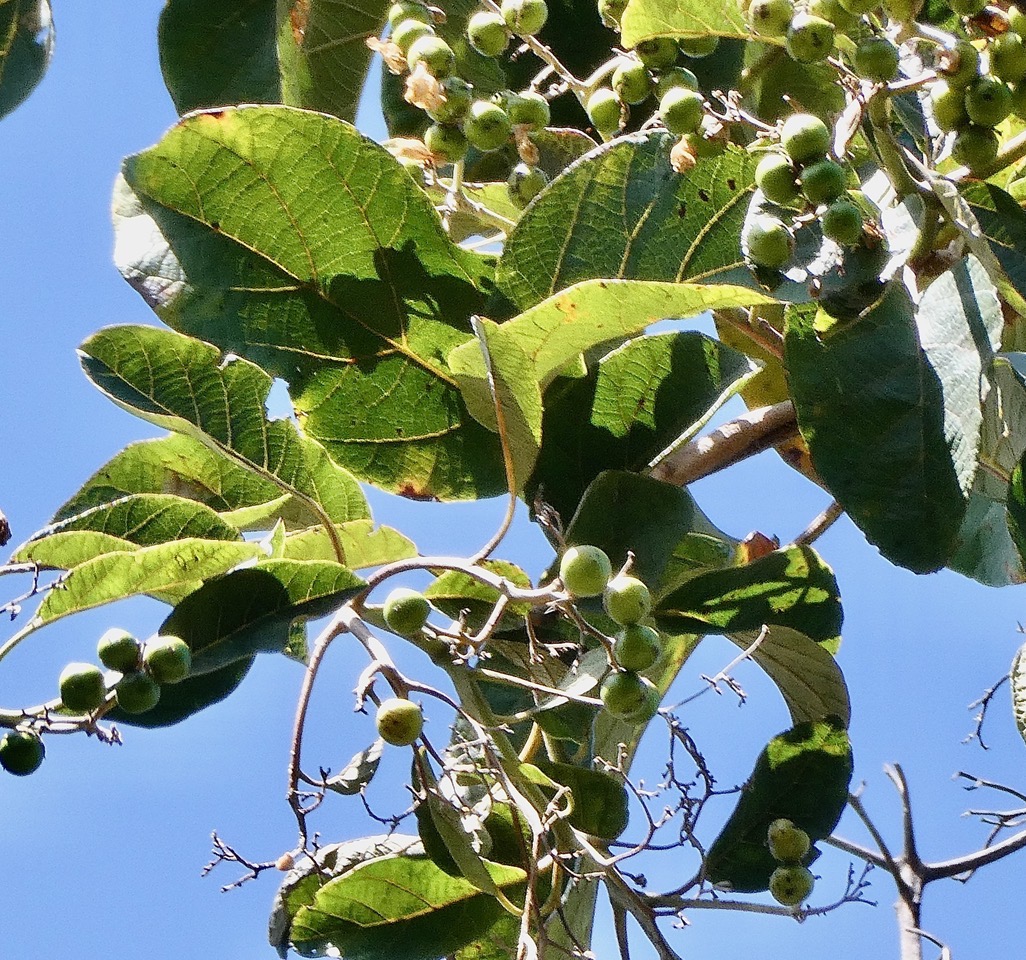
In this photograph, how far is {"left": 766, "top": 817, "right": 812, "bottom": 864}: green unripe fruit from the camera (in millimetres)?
1140

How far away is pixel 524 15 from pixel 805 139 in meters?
0.53

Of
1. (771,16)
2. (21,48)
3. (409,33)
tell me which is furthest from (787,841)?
(21,48)

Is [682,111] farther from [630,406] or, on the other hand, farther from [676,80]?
[630,406]

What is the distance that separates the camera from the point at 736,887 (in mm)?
1178

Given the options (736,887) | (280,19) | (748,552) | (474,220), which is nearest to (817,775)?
(736,887)

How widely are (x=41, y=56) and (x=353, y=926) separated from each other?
5.97 ft

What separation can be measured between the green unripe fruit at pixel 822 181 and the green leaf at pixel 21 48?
5.83 feet

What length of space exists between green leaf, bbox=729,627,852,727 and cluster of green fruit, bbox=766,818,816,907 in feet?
0.41

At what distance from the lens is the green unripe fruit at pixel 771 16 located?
1.11 meters

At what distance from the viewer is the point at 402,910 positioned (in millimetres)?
1163

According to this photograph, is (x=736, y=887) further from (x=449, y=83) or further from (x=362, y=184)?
(x=449, y=83)

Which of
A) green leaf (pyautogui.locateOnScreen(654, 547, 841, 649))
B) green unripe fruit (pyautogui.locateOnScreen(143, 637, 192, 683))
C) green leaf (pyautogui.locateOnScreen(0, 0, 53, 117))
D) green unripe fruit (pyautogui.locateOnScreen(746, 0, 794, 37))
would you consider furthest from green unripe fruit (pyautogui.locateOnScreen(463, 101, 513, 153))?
green leaf (pyautogui.locateOnScreen(0, 0, 53, 117))

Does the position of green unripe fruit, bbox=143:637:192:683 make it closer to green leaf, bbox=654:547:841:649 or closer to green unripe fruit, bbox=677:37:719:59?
green leaf, bbox=654:547:841:649

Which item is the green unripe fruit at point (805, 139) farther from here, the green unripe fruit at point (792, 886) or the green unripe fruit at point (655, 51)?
the green unripe fruit at point (792, 886)
